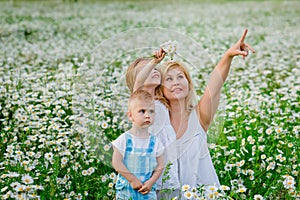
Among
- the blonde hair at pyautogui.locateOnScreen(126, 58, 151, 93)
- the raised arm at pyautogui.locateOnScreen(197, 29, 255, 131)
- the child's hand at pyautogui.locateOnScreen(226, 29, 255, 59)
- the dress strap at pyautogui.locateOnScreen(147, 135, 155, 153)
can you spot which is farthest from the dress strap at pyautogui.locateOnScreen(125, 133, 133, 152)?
the child's hand at pyautogui.locateOnScreen(226, 29, 255, 59)

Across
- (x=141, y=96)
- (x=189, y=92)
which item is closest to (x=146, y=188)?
(x=141, y=96)

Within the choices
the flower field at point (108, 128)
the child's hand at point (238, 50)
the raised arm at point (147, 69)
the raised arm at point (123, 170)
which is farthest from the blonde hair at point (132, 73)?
the child's hand at point (238, 50)

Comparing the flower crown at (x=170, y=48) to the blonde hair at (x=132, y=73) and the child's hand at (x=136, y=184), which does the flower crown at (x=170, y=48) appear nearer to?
the blonde hair at (x=132, y=73)

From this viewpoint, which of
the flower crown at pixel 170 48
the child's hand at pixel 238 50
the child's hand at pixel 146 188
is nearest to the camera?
the child's hand at pixel 146 188

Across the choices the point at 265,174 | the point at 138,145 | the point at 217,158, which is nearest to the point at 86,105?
the point at 138,145

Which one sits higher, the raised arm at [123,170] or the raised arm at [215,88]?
the raised arm at [215,88]

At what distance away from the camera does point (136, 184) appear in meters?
3.30

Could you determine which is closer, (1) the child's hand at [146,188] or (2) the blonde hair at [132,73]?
(1) the child's hand at [146,188]

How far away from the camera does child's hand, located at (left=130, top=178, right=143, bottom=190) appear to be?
10.8ft

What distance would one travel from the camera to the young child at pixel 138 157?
3.30 m

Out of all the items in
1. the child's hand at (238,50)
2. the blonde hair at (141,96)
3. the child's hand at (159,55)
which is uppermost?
the child's hand at (238,50)

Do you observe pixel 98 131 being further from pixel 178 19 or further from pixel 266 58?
pixel 178 19

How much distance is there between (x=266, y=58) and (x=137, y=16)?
10175 millimetres

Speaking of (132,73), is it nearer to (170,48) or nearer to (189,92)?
(170,48)
